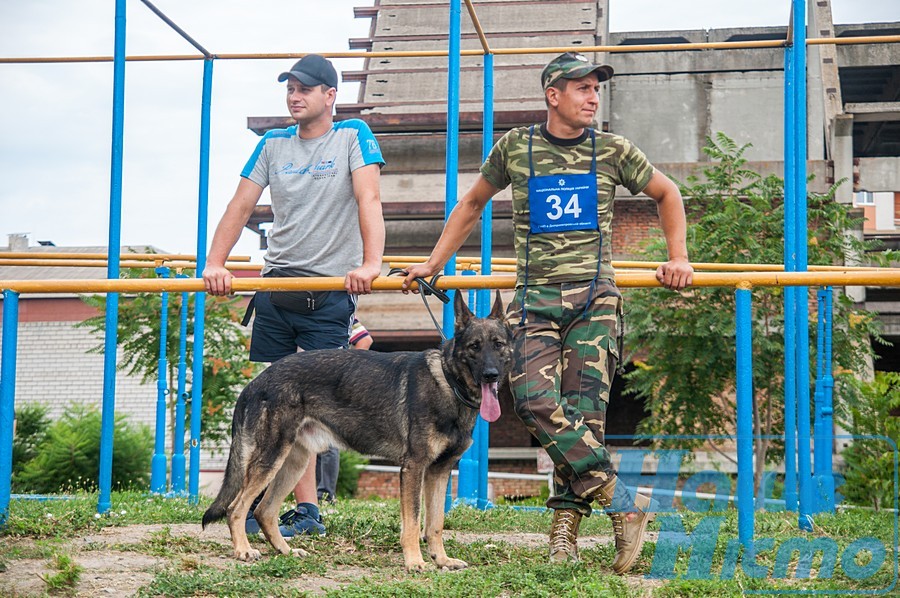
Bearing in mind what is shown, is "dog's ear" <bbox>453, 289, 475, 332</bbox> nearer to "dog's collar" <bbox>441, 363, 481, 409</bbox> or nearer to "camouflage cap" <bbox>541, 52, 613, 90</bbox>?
"dog's collar" <bbox>441, 363, 481, 409</bbox>

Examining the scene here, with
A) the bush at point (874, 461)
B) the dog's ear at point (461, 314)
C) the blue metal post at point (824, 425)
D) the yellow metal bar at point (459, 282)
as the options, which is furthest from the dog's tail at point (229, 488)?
the bush at point (874, 461)

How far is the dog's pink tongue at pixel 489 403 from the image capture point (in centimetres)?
417

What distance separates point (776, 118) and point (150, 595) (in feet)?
69.1

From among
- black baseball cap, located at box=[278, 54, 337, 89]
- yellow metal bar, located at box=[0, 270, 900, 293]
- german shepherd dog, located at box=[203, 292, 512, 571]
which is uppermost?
black baseball cap, located at box=[278, 54, 337, 89]

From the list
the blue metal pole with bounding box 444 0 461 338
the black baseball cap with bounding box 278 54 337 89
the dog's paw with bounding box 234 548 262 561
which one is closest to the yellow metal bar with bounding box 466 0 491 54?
the blue metal pole with bounding box 444 0 461 338

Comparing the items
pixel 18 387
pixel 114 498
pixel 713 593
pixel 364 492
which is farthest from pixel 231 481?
pixel 18 387

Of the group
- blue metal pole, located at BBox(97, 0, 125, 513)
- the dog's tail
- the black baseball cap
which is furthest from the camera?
blue metal pole, located at BBox(97, 0, 125, 513)

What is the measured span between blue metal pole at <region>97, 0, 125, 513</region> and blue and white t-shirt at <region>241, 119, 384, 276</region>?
1001mm

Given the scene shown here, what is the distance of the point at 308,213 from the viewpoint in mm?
5062

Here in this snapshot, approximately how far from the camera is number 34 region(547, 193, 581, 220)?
415 centimetres

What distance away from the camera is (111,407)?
5.66 meters

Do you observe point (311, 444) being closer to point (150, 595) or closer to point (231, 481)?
point (231, 481)

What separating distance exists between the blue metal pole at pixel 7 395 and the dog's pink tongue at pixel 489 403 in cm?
231

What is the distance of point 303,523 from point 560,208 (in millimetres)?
2150
